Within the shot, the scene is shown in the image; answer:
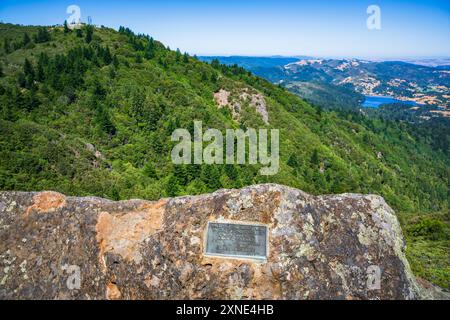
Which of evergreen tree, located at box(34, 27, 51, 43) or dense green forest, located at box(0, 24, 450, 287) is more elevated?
evergreen tree, located at box(34, 27, 51, 43)

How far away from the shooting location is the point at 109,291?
9.33m

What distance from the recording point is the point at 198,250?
31.0ft

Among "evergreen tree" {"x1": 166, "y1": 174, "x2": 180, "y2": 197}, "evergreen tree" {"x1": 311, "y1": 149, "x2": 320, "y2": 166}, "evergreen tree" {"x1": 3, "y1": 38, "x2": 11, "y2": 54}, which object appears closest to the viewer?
"evergreen tree" {"x1": 166, "y1": 174, "x2": 180, "y2": 197}

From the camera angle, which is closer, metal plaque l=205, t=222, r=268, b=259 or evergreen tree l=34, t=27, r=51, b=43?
metal plaque l=205, t=222, r=268, b=259

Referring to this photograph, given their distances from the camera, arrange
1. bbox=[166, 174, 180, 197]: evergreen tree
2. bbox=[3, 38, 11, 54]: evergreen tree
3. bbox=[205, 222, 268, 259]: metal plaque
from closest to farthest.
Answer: bbox=[205, 222, 268, 259]: metal plaque → bbox=[166, 174, 180, 197]: evergreen tree → bbox=[3, 38, 11, 54]: evergreen tree

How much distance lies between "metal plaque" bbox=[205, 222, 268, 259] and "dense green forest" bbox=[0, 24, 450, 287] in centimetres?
878

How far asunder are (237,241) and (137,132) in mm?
46122

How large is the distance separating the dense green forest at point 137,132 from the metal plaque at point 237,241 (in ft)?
28.8

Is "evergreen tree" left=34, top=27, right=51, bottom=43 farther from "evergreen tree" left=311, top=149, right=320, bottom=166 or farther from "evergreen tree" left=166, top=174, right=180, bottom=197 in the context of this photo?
"evergreen tree" left=311, top=149, right=320, bottom=166

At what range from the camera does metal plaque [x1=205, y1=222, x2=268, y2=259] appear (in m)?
9.29

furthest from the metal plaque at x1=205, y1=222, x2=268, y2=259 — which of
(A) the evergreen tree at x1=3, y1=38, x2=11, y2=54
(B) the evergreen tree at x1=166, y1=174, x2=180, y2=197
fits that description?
(A) the evergreen tree at x1=3, y1=38, x2=11, y2=54

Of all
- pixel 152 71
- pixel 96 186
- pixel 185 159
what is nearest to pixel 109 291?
pixel 96 186

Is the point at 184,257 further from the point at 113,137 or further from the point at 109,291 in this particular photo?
the point at 113,137

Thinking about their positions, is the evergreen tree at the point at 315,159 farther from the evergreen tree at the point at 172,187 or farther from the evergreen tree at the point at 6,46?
the evergreen tree at the point at 6,46
